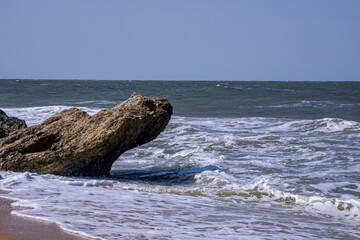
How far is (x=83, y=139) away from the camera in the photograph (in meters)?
5.50

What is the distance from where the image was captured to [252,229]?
3.41m

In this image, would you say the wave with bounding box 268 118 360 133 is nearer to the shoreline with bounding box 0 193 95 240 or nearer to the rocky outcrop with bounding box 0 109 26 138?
the rocky outcrop with bounding box 0 109 26 138

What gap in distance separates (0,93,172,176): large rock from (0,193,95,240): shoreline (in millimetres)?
2178

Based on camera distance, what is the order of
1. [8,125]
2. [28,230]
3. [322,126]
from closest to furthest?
[28,230], [8,125], [322,126]

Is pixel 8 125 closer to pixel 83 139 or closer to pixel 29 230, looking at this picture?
pixel 83 139

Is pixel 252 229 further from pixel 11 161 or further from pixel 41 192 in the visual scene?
pixel 11 161

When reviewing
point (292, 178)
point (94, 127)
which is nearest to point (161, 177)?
point (94, 127)

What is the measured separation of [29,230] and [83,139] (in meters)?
2.67

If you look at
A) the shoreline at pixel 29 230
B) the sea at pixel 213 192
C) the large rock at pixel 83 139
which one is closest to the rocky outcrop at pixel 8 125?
the large rock at pixel 83 139

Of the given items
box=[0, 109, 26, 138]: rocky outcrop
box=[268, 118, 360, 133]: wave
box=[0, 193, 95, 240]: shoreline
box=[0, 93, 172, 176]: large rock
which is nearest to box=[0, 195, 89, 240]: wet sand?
box=[0, 193, 95, 240]: shoreline

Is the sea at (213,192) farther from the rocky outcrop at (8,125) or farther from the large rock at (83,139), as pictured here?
the rocky outcrop at (8,125)

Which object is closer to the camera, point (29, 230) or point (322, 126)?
point (29, 230)

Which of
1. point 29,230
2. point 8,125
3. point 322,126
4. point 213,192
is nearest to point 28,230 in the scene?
point 29,230

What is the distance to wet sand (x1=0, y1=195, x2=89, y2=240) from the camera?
2.75m
